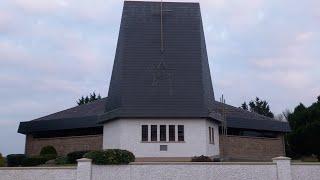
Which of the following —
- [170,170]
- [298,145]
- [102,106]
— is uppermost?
[102,106]

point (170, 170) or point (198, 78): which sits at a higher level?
point (198, 78)

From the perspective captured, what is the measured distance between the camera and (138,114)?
35.1 meters

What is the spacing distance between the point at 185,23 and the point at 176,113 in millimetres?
8180

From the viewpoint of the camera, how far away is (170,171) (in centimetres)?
2428

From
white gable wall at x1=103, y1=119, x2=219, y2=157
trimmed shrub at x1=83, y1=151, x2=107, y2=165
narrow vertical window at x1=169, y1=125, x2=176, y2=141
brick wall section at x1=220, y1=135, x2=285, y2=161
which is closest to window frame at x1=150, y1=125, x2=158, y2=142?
white gable wall at x1=103, y1=119, x2=219, y2=157

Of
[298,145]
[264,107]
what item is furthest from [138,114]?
[264,107]

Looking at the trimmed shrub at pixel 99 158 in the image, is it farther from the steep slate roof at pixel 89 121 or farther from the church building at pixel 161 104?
the steep slate roof at pixel 89 121

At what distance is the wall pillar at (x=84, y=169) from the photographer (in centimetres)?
2362

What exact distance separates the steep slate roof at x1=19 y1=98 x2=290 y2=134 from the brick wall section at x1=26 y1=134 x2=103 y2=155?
108 centimetres

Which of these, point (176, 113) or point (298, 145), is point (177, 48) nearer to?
point (176, 113)

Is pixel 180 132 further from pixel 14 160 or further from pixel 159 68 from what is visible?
pixel 14 160

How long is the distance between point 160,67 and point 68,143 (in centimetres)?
1207

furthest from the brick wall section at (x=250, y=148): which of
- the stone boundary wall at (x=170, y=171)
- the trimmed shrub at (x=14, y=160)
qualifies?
the trimmed shrub at (x=14, y=160)

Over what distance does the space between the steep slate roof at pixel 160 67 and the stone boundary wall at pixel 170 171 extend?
11.0 metres
